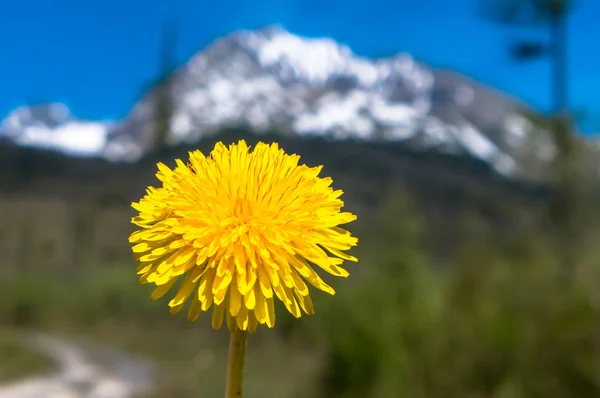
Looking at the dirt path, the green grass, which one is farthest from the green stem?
the green grass

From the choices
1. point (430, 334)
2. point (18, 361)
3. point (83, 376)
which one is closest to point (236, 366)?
point (430, 334)

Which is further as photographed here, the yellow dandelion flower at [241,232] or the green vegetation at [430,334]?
the green vegetation at [430,334]

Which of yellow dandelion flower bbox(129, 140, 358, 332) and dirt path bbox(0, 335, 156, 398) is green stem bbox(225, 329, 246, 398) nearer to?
yellow dandelion flower bbox(129, 140, 358, 332)

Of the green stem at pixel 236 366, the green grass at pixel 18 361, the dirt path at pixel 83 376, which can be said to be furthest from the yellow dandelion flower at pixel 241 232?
the green grass at pixel 18 361

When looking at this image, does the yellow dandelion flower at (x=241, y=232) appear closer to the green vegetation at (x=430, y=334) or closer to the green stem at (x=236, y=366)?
the green stem at (x=236, y=366)

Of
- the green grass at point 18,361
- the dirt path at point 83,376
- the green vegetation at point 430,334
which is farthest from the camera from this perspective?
the green grass at point 18,361

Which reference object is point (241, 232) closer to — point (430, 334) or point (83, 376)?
point (430, 334)

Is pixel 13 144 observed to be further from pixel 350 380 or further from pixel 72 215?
pixel 350 380
